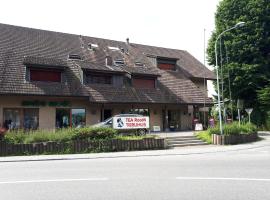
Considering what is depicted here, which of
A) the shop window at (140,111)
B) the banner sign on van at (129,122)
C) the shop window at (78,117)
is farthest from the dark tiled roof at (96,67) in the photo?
the banner sign on van at (129,122)

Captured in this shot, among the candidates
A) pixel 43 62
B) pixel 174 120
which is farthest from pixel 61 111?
pixel 174 120

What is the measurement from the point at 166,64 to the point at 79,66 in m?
12.6

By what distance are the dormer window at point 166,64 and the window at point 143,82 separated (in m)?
4.50

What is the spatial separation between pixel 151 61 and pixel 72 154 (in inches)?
884

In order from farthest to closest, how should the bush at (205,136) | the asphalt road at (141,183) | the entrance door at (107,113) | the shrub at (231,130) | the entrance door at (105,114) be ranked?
the entrance door at (107,113) < the entrance door at (105,114) < the shrub at (231,130) < the bush at (205,136) < the asphalt road at (141,183)

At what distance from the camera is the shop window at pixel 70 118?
105 feet

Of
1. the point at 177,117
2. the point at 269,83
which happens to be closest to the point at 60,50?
the point at 177,117

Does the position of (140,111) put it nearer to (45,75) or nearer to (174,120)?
(174,120)

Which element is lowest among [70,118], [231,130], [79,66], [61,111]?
[231,130]

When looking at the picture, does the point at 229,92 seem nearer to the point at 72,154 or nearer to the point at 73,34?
the point at 73,34

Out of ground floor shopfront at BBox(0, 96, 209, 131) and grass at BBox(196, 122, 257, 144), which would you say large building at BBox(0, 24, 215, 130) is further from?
grass at BBox(196, 122, 257, 144)

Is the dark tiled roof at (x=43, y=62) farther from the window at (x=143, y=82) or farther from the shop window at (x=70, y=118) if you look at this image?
the window at (x=143, y=82)

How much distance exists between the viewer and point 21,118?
98.4ft

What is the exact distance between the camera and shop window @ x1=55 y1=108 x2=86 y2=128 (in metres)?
31.9
